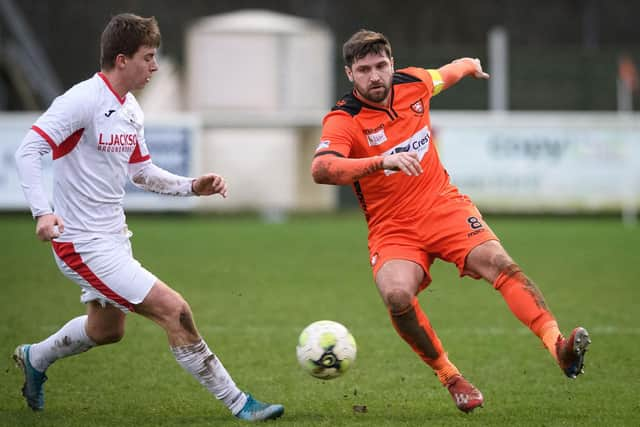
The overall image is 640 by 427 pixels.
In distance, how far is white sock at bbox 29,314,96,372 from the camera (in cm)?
560

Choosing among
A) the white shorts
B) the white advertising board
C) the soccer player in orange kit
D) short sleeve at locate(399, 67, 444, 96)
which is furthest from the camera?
the white advertising board

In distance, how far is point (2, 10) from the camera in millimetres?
23922

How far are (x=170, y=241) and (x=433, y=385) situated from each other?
31.4 feet

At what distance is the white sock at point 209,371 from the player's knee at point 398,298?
926 mm

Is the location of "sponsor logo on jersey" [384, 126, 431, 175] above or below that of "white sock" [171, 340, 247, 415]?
above

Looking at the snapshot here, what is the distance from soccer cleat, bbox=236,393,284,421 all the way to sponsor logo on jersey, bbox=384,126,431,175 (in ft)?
4.84

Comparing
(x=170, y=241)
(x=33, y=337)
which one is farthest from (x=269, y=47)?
(x=33, y=337)

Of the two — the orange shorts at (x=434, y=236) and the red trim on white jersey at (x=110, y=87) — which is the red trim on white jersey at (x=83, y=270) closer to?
the red trim on white jersey at (x=110, y=87)

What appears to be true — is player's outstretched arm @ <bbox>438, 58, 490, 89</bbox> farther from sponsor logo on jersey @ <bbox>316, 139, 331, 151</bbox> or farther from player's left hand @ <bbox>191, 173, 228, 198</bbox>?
player's left hand @ <bbox>191, 173, 228, 198</bbox>

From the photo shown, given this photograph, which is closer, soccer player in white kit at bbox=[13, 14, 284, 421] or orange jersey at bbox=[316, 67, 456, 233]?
soccer player in white kit at bbox=[13, 14, 284, 421]

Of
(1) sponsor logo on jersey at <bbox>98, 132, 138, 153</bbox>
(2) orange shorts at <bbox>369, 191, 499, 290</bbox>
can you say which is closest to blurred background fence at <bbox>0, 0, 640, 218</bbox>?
(2) orange shorts at <bbox>369, 191, 499, 290</bbox>

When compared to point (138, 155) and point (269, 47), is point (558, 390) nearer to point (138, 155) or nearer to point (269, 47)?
point (138, 155)

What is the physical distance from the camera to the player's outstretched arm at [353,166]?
195 inches

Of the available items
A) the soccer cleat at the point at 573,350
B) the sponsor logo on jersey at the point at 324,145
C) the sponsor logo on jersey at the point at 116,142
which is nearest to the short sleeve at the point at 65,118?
the sponsor logo on jersey at the point at 116,142
